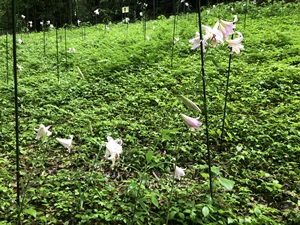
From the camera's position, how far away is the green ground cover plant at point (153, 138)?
1821mm

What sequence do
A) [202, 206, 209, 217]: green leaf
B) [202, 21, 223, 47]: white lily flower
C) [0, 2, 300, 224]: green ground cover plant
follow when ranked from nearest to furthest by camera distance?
[202, 21, 223, 47]: white lily flower < [202, 206, 209, 217]: green leaf < [0, 2, 300, 224]: green ground cover plant

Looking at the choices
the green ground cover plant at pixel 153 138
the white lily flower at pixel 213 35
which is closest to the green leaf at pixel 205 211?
the green ground cover plant at pixel 153 138

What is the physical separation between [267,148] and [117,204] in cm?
152

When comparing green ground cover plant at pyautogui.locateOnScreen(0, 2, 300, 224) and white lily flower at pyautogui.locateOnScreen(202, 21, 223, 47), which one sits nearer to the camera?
white lily flower at pyautogui.locateOnScreen(202, 21, 223, 47)

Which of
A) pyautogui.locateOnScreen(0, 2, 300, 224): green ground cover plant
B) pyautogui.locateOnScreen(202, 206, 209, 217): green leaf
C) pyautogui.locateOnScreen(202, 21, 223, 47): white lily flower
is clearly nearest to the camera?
pyautogui.locateOnScreen(202, 21, 223, 47): white lily flower

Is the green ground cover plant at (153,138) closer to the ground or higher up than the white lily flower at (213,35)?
closer to the ground

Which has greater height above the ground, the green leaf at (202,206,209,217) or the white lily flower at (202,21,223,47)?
the white lily flower at (202,21,223,47)

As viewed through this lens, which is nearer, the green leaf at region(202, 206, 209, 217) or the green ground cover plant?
the green leaf at region(202, 206, 209, 217)

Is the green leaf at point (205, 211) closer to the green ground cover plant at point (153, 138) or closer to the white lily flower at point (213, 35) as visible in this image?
the green ground cover plant at point (153, 138)

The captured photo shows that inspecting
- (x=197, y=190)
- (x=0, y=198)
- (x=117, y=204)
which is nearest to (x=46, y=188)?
(x=0, y=198)

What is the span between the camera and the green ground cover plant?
182 centimetres

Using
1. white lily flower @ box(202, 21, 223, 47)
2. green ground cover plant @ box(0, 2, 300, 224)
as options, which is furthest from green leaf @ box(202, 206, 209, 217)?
white lily flower @ box(202, 21, 223, 47)

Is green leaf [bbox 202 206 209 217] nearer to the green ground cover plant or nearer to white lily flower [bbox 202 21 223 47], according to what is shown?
the green ground cover plant

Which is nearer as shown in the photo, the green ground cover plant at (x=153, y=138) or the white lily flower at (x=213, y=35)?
the white lily flower at (x=213, y=35)
